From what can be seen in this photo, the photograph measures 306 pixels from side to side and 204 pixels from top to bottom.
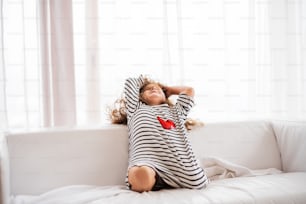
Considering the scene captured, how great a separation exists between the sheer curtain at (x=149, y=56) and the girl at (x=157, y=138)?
21 centimetres

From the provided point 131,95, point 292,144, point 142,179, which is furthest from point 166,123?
point 292,144

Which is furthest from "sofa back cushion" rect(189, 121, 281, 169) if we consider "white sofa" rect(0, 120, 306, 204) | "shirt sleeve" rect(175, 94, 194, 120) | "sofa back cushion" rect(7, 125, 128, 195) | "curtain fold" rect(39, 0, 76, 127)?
"curtain fold" rect(39, 0, 76, 127)

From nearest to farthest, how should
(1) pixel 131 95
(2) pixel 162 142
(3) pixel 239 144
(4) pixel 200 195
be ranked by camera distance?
1. (4) pixel 200 195
2. (2) pixel 162 142
3. (1) pixel 131 95
4. (3) pixel 239 144

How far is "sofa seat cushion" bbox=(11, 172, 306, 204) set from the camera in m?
1.48

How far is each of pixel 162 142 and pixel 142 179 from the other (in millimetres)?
264

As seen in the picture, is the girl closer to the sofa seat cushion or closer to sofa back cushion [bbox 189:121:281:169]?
the sofa seat cushion

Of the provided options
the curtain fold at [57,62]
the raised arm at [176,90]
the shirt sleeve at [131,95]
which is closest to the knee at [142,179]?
the shirt sleeve at [131,95]

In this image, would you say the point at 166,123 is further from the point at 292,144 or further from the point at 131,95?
the point at 292,144

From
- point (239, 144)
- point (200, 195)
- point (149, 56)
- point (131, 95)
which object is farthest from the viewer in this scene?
point (149, 56)

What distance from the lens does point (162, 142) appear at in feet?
5.93

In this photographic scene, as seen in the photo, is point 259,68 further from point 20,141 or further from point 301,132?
point 20,141

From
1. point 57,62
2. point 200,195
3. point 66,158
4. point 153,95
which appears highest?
point 57,62

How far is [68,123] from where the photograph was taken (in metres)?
2.13

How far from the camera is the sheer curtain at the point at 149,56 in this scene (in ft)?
6.83
